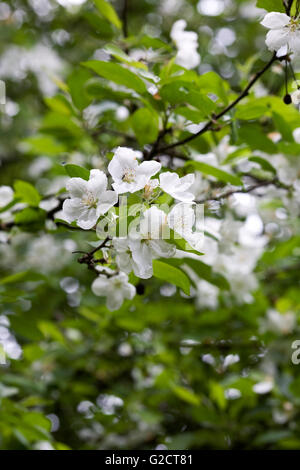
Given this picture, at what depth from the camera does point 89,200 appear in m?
0.96

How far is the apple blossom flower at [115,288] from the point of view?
1166 mm

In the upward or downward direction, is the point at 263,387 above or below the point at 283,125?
below

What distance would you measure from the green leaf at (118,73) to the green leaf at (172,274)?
0.47 m

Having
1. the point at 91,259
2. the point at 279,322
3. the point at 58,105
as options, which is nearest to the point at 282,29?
the point at 91,259

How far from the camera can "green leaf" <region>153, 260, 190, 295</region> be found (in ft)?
3.40

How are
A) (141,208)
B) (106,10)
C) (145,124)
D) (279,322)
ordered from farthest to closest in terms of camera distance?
(279,322) → (106,10) → (145,124) → (141,208)

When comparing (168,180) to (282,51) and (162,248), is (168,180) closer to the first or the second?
(162,248)

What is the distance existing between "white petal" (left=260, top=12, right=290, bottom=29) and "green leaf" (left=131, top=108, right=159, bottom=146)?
0.41m

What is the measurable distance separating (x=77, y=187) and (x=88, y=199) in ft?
0.12

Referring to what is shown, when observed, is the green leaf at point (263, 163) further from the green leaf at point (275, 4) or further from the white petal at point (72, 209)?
the white petal at point (72, 209)

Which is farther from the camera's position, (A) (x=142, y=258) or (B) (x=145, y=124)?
(B) (x=145, y=124)

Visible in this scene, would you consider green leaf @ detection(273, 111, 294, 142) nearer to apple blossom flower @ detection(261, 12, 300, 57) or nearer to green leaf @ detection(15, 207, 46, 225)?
apple blossom flower @ detection(261, 12, 300, 57)

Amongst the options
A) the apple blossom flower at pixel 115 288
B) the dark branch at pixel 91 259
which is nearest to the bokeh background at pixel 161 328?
the apple blossom flower at pixel 115 288
